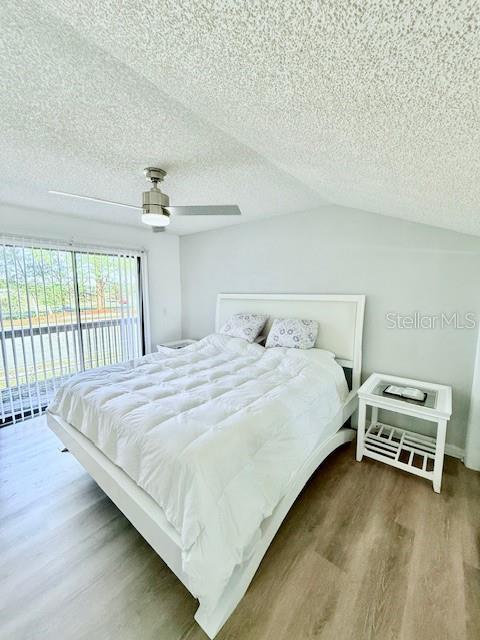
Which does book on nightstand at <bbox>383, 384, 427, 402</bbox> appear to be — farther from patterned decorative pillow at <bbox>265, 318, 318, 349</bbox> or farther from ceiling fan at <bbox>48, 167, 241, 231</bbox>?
ceiling fan at <bbox>48, 167, 241, 231</bbox>

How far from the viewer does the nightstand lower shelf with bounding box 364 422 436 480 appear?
6.92ft

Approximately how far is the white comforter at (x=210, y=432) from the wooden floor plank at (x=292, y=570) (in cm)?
35

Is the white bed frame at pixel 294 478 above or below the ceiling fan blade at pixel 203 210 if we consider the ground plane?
below

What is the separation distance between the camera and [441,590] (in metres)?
1.31

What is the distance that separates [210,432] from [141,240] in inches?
130

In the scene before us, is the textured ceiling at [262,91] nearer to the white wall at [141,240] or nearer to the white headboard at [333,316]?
the white headboard at [333,316]

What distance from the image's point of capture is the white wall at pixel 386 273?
86.8 inches

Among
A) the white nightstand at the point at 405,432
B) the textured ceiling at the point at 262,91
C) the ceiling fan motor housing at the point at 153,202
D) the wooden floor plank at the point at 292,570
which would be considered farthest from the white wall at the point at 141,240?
the white nightstand at the point at 405,432

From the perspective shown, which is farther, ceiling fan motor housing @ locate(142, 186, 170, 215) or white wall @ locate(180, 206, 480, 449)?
white wall @ locate(180, 206, 480, 449)

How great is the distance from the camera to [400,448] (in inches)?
83.7

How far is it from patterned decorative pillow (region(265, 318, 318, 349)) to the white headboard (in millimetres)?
127
